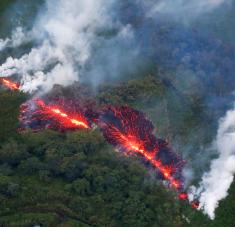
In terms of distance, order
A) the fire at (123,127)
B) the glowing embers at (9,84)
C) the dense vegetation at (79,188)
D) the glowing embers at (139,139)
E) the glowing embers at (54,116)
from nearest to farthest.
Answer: the dense vegetation at (79,188) → the glowing embers at (139,139) → the fire at (123,127) → the glowing embers at (54,116) → the glowing embers at (9,84)

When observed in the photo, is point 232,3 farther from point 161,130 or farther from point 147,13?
point 161,130

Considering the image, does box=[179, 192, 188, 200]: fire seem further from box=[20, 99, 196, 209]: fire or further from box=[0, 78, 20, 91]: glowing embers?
box=[0, 78, 20, 91]: glowing embers

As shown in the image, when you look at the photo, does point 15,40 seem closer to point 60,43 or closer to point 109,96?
point 60,43

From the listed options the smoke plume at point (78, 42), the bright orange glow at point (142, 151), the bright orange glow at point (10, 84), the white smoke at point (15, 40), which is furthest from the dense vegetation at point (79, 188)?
the white smoke at point (15, 40)

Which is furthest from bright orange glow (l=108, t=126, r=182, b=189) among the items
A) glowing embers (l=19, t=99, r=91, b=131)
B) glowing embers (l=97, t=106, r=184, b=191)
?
glowing embers (l=19, t=99, r=91, b=131)

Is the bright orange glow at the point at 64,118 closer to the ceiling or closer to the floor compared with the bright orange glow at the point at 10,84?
closer to the floor

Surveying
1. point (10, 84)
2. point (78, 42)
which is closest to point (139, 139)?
point (10, 84)

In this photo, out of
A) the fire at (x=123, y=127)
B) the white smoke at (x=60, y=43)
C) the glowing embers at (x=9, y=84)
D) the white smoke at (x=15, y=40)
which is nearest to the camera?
the fire at (x=123, y=127)

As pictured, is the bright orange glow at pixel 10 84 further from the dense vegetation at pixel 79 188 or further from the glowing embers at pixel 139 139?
the glowing embers at pixel 139 139
